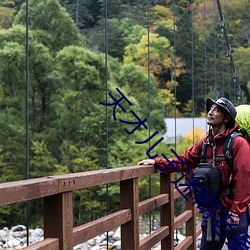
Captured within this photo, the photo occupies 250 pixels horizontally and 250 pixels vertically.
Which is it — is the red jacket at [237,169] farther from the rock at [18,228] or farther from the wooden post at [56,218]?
the rock at [18,228]

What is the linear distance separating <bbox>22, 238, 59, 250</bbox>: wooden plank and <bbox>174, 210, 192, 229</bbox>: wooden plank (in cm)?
142

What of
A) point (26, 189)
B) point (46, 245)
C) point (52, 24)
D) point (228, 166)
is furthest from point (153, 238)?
point (52, 24)

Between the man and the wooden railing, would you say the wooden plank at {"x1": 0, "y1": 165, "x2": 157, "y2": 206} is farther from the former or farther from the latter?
the man

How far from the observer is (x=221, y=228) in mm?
2068

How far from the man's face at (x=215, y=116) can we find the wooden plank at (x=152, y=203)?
15.4 inches

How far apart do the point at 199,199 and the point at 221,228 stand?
14 centimetres

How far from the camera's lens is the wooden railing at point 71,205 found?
1.30 m

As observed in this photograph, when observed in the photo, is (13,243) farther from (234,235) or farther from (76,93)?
(234,235)

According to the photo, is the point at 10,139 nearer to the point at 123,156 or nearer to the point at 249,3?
the point at 123,156

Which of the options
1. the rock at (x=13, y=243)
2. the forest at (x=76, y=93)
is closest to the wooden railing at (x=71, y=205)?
the forest at (x=76, y=93)

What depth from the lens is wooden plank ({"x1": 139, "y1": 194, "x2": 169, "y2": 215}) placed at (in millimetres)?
2226

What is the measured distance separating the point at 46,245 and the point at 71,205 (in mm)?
149

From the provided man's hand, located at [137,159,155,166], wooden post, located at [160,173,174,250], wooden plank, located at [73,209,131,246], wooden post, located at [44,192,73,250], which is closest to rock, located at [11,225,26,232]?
wooden post, located at [160,173,174,250]

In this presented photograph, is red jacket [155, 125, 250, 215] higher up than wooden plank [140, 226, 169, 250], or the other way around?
red jacket [155, 125, 250, 215]
